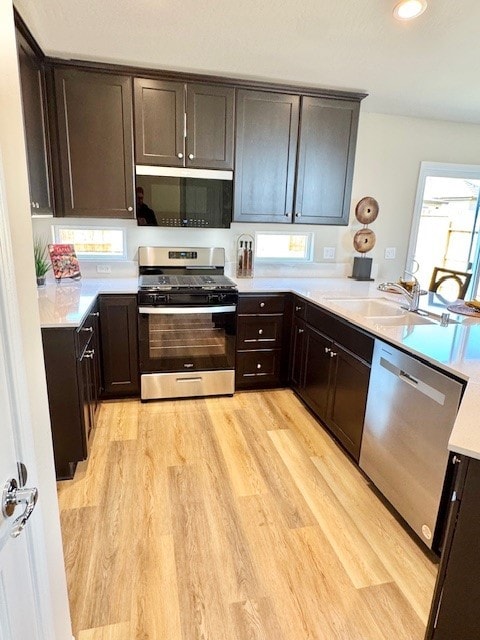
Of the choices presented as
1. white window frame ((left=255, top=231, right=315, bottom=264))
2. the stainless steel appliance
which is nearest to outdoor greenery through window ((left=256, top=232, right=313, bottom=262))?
white window frame ((left=255, top=231, right=315, bottom=264))

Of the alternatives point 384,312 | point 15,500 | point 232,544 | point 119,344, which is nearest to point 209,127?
point 119,344

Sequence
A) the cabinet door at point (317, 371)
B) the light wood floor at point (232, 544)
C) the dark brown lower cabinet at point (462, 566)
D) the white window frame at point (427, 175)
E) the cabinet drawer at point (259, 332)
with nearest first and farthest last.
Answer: the dark brown lower cabinet at point (462, 566) < the light wood floor at point (232, 544) < the cabinet door at point (317, 371) < the cabinet drawer at point (259, 332) < the white window frame at point (427, 175)

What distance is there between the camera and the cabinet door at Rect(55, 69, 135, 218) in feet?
8.80

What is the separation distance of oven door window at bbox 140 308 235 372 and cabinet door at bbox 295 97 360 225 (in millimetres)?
1157

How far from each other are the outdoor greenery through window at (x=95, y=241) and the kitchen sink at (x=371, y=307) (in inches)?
72.8

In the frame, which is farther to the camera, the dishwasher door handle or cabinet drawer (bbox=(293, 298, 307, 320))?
cabinet drawer (bbox=(293, 298, 307, 320))

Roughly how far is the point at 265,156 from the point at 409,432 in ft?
7.55

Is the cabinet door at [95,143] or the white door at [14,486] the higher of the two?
the cabinet door at [95,143]

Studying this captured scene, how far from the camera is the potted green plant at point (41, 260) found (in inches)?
107

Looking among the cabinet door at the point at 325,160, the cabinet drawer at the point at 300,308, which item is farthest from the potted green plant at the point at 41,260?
the cabinet door at the point at 325,160

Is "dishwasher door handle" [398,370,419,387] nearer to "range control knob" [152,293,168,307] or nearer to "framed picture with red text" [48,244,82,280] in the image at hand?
"range control knob" [152,293,168,307]

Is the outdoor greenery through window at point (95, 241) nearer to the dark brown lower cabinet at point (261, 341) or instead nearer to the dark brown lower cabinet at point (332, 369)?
the dark brown lower cabinet at point (261, 341)

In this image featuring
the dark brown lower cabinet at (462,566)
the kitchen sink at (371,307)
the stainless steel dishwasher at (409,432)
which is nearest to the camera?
the dark brown lower cabinet at (462,566)

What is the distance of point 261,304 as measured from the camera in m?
3.11
